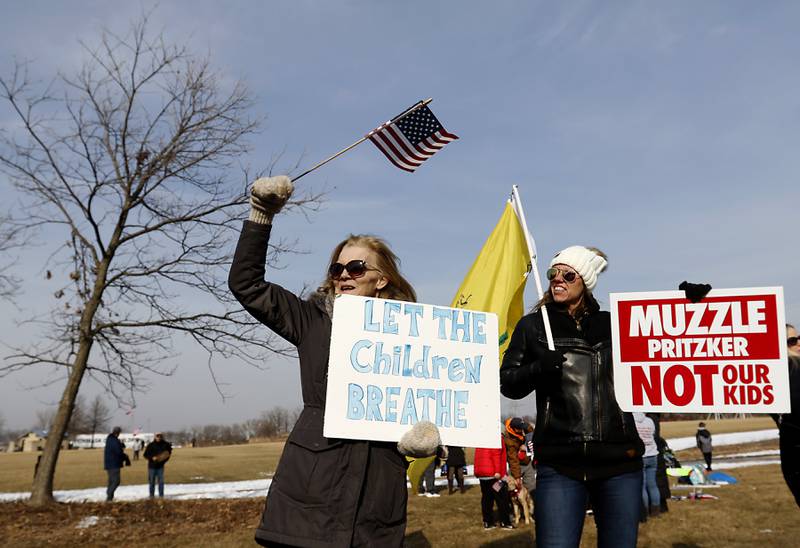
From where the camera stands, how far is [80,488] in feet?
73.0

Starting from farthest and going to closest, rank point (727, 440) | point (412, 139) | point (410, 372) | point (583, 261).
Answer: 1. point (727, 440)
2. point (412, 139)
3. point (583, 261)
4. point (410, 372)

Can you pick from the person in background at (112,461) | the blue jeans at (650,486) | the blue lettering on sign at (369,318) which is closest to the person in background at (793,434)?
the blue lettering on sign at (369,318)

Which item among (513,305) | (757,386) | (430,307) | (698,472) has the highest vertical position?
(513,305)

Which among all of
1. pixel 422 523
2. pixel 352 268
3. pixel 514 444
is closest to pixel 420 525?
pixel 422 523

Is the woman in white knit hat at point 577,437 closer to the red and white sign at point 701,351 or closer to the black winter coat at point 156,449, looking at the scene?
the red and white sign at point 701,351

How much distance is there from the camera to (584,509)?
345 cm

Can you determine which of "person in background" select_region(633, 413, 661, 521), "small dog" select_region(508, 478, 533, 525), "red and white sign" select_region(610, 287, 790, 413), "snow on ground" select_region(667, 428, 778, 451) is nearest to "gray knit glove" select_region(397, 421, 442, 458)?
"red and white sign" select_region(610, 287, 790, 413)

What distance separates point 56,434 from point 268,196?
1298cm

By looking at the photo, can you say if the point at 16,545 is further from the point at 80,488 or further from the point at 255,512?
the point at 80,488

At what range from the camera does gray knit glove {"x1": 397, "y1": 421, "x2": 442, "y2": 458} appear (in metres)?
2.66

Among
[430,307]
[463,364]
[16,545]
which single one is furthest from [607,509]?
[16,545]

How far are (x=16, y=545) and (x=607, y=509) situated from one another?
9.03m

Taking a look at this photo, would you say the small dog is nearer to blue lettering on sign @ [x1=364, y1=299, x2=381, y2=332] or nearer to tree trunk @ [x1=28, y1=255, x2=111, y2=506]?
tree trunk @ [x1=28, y1=255, x2=111, y2=506]

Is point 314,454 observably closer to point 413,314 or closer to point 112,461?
point 413,314
